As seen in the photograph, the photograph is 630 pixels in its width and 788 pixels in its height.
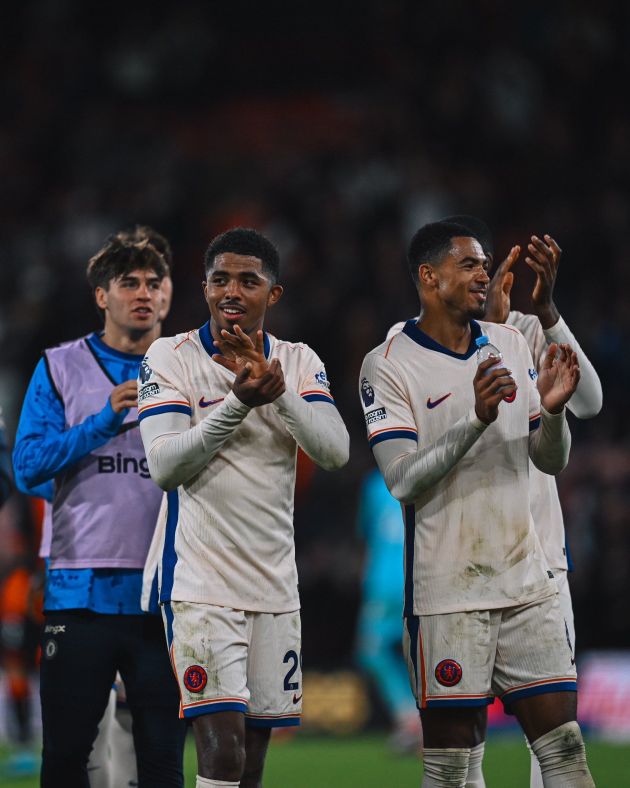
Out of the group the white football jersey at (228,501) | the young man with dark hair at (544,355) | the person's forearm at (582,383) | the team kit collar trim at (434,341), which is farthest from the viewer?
the person's forearm at (582,383)

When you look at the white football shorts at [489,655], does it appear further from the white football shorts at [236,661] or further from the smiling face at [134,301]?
the smiling face at [134,301]

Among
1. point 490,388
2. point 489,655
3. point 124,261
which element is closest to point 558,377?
point 490,388

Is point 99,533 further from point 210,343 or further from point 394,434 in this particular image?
point 394,434

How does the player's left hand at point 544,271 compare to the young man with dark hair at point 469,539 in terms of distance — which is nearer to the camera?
the young man with dark hair at point 469,539

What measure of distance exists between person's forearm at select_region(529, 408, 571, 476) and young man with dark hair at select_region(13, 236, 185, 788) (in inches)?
59.4

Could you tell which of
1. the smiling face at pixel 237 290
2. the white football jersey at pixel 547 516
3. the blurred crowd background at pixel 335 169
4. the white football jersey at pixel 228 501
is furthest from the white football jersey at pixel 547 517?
the blurred crowd background at pixel 335 169

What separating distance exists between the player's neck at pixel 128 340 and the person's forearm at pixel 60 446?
443 mm

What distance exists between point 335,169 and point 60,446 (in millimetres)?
9598

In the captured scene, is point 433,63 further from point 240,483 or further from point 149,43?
point 240,483

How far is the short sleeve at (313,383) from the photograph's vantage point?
479cm

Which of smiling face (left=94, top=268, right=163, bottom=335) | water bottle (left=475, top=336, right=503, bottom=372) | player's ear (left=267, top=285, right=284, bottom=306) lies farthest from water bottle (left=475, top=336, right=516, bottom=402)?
smiling face (left=94, top=268, right=163, bottom=335)

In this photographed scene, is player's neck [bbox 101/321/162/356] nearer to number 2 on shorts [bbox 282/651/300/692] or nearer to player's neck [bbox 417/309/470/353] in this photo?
player's neck [bbox 417/309/470/353]

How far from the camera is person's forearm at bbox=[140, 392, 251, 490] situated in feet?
14.6

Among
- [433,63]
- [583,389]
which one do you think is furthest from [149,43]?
[583,389]
